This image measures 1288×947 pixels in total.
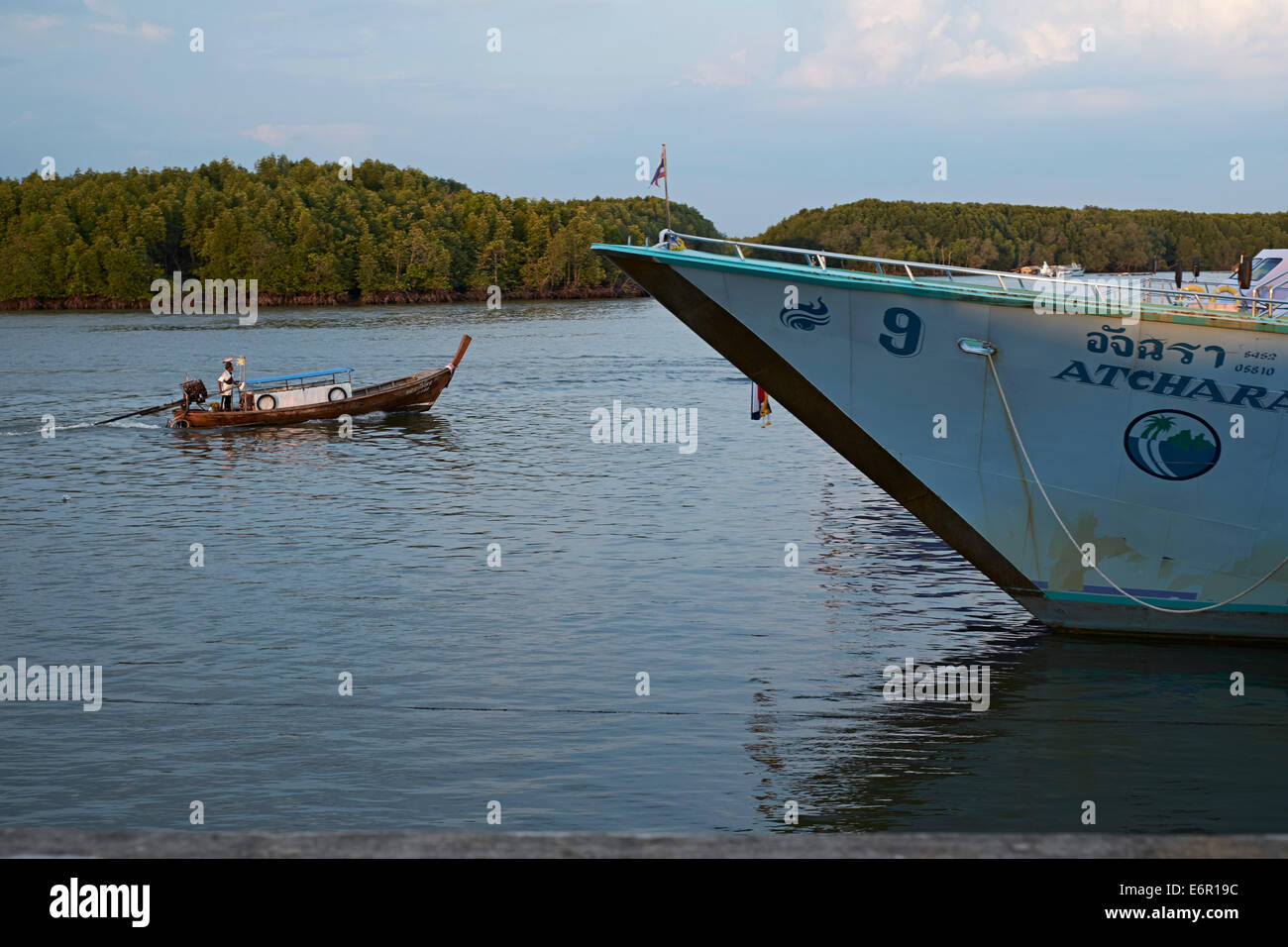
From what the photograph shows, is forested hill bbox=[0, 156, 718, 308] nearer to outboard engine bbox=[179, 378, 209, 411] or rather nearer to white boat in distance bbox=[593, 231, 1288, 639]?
outboard engine bbox=[179, 378, 209, 411]

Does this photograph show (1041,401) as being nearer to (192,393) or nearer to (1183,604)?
(1183,604)

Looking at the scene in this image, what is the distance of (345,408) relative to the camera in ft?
127

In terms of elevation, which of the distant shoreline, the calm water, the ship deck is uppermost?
the distant shoreline

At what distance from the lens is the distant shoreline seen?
151375mm

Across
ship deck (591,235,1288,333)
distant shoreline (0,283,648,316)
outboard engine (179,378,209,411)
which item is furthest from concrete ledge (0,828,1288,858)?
distant shoreline (0,283,648,316)

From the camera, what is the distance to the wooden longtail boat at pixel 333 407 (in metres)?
37.1

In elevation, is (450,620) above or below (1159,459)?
below

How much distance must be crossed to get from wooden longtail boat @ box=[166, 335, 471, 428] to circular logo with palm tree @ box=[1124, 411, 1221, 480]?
2721cm

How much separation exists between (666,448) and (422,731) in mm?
23230

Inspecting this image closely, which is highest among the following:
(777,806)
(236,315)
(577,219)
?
(577,219)

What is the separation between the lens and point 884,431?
12977 millimetres

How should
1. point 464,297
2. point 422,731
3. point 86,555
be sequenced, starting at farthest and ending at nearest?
point 464,297 < point 86,555 < point 422,731

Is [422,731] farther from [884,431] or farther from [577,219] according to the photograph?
[577,219]
